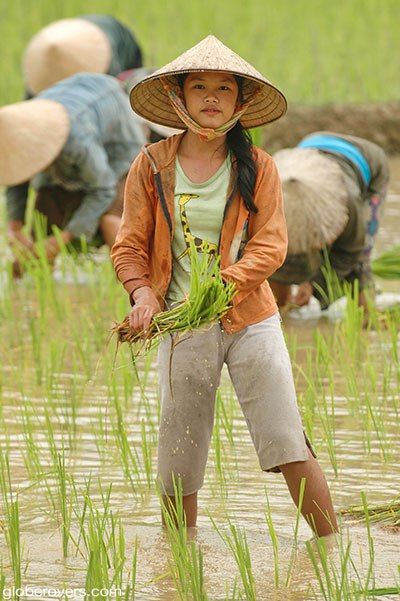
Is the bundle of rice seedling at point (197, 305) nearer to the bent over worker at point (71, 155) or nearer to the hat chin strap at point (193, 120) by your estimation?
the hat chin strap at point (193, 120)

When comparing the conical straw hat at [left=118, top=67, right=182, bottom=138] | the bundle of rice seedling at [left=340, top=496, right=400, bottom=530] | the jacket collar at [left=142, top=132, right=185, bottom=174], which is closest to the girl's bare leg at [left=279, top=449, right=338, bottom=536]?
the bundle of rice seedling at [left=340, top=496, right=400, bottom=530]

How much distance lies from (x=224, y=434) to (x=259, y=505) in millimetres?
619

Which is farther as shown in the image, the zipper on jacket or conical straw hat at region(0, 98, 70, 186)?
conical straw hat at region(0, 98, 70, 186)

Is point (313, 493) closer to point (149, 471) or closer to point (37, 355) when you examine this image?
point (149, 471)

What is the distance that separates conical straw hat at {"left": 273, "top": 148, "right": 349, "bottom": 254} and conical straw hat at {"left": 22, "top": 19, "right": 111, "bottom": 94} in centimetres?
189

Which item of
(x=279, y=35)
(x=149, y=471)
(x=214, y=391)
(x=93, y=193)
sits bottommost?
(x=149, y=471)

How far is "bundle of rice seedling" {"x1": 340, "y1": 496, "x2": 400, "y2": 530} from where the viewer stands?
319 cm

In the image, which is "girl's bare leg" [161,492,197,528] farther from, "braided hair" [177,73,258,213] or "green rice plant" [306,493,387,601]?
"braided hair" [177,73,258,213]

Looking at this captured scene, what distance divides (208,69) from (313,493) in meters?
0.93

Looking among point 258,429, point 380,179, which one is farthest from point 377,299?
point 258,429

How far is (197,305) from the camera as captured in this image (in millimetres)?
2795

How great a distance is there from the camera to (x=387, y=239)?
23.4ft

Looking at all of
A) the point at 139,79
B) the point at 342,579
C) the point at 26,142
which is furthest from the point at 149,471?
the point at 139,79

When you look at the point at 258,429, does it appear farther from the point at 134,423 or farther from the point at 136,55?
the point at 136,55
